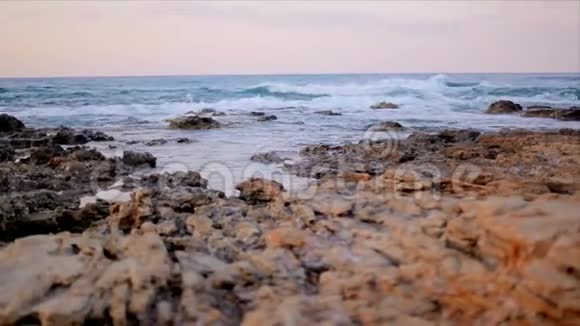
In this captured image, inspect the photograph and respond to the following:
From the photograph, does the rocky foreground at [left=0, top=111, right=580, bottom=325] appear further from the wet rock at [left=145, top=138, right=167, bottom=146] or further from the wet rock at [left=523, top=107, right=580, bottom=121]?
the wet rock at [left=523, top=107, right=580, bottom=121]

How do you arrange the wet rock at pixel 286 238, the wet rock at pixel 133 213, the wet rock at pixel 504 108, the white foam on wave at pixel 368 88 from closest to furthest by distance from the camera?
the wet rock at pixel 286 238 < the wet rock at pixel 133 213 < the wet rock at pixel 504 108 < the white foam on wave at pixel 368 88

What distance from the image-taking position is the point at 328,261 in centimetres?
364

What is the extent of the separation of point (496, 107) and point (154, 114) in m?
14.8

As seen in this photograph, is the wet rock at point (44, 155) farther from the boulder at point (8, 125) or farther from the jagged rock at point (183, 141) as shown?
the boulder at point (8, 125)

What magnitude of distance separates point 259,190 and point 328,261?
265 centimetres

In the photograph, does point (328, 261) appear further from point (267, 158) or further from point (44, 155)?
point (44, 155)

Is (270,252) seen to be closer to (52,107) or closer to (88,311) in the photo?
(88,311)

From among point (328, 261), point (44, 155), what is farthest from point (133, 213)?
point (44, 155)

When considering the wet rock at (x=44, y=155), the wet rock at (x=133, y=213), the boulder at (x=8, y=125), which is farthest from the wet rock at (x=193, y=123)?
the wet rock at (x=133, y=213)

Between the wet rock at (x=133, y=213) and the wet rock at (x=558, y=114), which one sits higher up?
the wet rock at (x=133, y=213)

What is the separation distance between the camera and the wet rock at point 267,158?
9539 mm

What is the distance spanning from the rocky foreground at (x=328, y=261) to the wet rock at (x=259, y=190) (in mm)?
948

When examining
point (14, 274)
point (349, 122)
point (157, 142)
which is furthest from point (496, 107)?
point (14, 274)

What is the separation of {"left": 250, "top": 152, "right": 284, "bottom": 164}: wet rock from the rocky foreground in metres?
4.47
